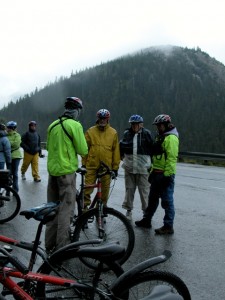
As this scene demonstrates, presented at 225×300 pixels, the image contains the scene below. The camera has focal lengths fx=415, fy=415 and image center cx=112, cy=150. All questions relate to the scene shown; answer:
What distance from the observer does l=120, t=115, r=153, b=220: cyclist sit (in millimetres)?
7301

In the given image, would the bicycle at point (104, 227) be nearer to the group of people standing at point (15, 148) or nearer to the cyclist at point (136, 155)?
the cyclist at point (136, 155)

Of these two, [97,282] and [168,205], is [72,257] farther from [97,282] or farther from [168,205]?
[168,205]

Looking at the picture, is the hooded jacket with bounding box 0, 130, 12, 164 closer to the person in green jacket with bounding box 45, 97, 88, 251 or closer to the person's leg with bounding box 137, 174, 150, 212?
the person's leg with bounding box 137, 174, 150, 212

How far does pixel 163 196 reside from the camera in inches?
273

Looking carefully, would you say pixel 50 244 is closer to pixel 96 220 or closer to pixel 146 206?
pixel 96 220

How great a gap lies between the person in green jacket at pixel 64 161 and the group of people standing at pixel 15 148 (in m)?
3.95

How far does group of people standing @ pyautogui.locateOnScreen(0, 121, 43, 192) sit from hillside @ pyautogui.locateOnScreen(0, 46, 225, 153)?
81176 millimetres

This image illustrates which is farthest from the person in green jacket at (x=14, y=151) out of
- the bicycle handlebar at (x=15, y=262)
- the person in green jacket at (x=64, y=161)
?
the bicycle handlebar at (x=15, y=262)

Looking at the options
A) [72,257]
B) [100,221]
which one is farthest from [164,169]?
[72,257]

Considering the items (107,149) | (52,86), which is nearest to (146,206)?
(107,149)

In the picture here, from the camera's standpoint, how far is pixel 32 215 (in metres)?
3.51

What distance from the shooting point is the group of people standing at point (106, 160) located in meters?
5.28

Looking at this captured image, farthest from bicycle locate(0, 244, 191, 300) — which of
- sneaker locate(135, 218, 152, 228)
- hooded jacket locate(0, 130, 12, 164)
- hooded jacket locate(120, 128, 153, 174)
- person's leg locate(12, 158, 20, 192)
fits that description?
person's leg locate(12, 158, 20, 192)

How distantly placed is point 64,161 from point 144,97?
147 m
